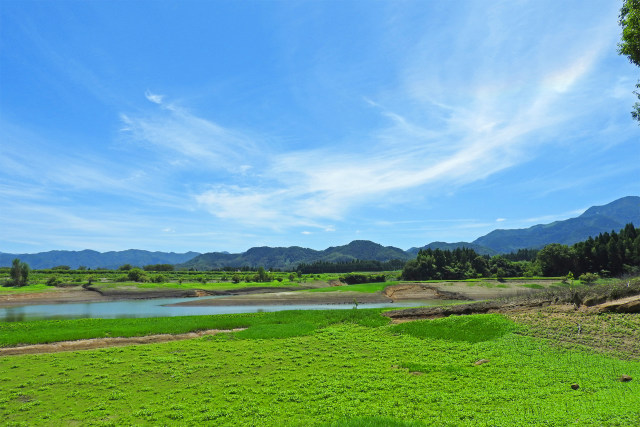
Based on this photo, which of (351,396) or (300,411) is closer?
(300,411)

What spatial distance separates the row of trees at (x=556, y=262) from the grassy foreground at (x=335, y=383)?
63567mm

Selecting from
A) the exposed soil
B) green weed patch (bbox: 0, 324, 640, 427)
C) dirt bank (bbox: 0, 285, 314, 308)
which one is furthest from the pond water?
green weed patch (bbox: 0, 324, 640, 427)

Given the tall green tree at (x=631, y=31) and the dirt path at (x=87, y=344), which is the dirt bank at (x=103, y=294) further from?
the tall green tree at (x=631, y=31)

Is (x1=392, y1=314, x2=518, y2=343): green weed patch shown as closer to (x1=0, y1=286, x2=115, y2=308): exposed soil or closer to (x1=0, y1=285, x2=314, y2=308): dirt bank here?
(x1=0, y1=285, x2=314, y2=308): dirt bank

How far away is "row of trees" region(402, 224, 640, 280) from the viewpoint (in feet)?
289

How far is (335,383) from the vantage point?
A: 15625 millimetres

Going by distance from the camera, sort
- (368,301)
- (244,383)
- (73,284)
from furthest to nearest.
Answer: (73,284), (368,301), (244,383)

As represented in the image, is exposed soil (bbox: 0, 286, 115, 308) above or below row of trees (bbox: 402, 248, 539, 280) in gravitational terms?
below

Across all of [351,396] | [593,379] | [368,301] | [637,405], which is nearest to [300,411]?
[351,396]

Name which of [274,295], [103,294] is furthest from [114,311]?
[274,295]

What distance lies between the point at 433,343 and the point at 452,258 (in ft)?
360

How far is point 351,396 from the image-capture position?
1393 centimetres

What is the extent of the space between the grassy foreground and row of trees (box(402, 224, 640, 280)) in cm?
6357

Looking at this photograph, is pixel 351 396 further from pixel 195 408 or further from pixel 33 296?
pixel 33 296
